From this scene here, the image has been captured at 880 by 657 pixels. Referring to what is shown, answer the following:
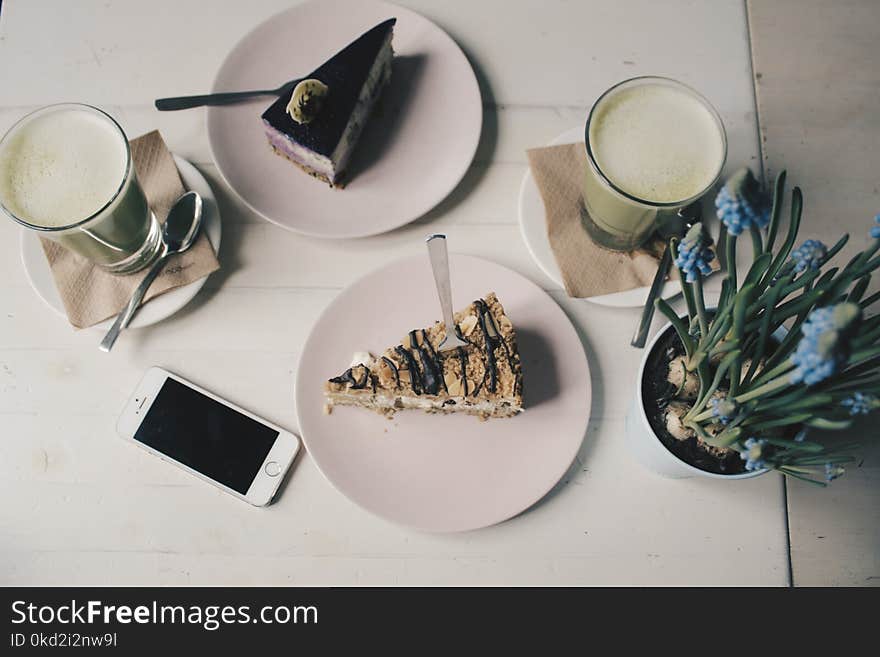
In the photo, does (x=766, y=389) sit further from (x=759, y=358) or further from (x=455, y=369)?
(x=455, y=369)

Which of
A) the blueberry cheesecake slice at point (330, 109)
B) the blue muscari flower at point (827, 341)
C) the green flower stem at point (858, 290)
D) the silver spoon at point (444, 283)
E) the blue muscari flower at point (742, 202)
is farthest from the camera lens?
the blueberry cheesecake slice at point (330, 109)

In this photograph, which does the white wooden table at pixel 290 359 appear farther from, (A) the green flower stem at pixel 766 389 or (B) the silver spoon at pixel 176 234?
(A) the green flower stem at pixel 766 389

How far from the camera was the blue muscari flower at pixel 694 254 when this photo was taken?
79cm

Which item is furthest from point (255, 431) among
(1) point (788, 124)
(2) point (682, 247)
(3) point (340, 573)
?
(1) point (788, 124)

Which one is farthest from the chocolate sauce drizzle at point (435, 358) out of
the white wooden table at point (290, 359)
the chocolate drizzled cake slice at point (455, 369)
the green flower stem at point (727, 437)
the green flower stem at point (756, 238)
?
the green flower stem at point (756, 238)

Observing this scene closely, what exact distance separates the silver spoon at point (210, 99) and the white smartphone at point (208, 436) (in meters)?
0.47

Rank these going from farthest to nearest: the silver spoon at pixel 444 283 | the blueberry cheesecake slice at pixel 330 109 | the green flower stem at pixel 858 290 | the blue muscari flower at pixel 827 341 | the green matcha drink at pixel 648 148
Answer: the blueberry cheesecake slice at pixel 330 109 → the green matcha drink at pixel 648 148 → the silver spoon at pixel 444 283 → the green flower stem at pixel 858 290 → the blue muscari flower at pixel 827 341

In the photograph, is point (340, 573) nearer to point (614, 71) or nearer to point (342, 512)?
point (342, 512)

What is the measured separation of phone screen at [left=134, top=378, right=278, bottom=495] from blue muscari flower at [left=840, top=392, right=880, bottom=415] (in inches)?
32.4

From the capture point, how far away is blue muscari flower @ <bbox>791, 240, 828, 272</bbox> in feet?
2.57

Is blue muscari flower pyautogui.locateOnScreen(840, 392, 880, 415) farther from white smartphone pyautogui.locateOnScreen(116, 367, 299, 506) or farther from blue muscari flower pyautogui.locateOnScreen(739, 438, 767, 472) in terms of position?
white smartphone pyautogui.locateOnScreen(116, 367, 299, 506)

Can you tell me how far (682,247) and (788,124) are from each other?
2.20 feet

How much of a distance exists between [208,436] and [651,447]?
0.70 meters
